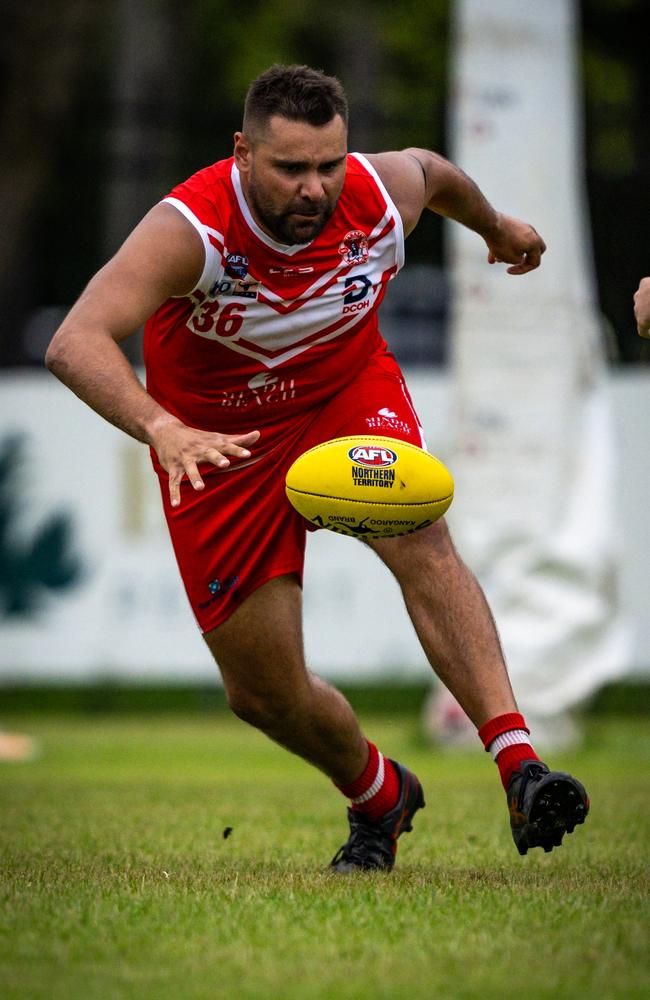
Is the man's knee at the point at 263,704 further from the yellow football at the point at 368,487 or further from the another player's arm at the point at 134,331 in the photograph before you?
the another player's arm at the point at 134,331

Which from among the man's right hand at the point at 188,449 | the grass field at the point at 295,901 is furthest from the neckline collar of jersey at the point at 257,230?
the grass field at the point at 295,901

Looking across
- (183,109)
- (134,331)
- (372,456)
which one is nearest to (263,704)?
(372,456)

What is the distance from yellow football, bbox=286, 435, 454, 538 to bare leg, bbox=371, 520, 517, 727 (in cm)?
23

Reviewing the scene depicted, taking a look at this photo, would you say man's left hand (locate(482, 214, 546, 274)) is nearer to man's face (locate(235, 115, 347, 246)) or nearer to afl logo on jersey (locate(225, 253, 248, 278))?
man's face (locate(235, 115, 347, 246))

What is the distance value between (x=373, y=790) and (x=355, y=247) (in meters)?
1.70

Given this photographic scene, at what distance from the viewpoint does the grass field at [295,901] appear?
3.38 m

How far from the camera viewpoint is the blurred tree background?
1384cm

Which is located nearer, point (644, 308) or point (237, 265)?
point (237, 265)

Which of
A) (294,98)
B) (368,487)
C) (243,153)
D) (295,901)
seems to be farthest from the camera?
(243,153)

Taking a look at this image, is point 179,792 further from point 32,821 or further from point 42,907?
point 42,907

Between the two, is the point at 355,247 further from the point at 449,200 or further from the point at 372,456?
the point at 372,456

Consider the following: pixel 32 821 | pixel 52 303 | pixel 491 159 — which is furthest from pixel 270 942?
pixel 52 303

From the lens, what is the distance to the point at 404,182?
17.4ft

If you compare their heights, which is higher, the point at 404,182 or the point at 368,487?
the point at 404,182
